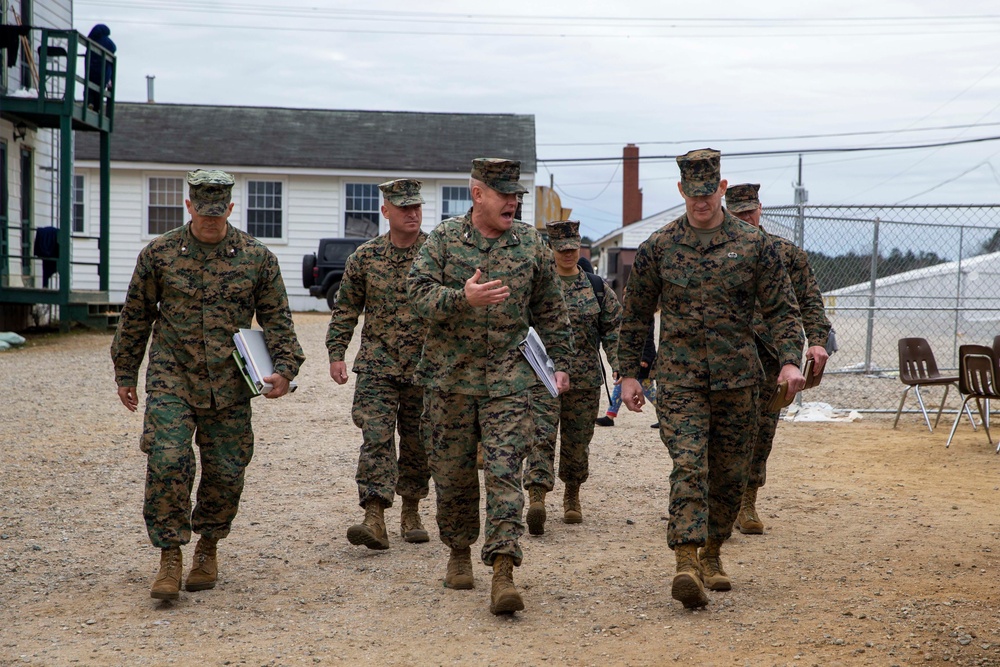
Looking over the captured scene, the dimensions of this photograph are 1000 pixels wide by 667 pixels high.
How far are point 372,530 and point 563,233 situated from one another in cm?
253

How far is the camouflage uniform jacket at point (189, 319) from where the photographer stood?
540 centimetres

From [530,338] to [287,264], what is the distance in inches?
966

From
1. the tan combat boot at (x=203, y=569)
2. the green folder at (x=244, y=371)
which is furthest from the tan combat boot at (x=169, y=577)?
the green folder at (x=244, y=371)

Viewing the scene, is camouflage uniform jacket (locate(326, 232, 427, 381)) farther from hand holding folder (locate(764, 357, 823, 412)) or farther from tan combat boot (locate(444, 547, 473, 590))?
hand holding folder (locate(764, 357, 823, 412))

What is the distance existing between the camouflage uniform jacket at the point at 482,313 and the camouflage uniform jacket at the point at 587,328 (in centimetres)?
186

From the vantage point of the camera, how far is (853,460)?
33.1 ft

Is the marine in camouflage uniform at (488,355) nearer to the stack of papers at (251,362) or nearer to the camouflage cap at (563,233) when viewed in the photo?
the stack of papers at (251,362)

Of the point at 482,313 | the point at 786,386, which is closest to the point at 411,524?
the point at 482,313

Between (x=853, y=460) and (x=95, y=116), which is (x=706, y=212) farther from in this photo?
(x=95, y=116)

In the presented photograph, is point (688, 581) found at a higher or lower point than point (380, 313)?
lower

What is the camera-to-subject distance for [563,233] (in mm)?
7734

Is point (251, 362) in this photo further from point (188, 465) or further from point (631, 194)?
point (631, 194)

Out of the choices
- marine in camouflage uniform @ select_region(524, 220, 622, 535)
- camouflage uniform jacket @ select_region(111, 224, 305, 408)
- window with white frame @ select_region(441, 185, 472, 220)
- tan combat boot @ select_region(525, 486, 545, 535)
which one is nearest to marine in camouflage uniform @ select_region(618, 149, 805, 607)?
marine in camouflage uniform @ select_region(524, 220, 622, 535)

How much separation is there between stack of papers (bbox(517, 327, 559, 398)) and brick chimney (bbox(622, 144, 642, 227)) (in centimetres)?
4390
